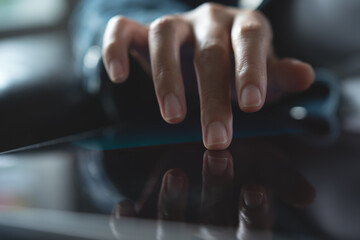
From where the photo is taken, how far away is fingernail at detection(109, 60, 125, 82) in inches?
13.4

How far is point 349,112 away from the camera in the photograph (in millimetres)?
434

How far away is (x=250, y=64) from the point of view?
292 mm

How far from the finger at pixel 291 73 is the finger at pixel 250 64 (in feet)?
0.20

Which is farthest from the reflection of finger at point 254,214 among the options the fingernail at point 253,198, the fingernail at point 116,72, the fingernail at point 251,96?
the fingernail at point 116,72

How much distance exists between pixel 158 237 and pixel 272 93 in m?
0.36

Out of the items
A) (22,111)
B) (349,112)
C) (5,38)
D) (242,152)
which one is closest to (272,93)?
(349,112)

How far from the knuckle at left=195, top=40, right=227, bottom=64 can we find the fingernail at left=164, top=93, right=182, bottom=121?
0.18 ft

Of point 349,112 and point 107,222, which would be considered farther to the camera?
point 349,112

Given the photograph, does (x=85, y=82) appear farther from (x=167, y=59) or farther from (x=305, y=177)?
(x=305, y=177)

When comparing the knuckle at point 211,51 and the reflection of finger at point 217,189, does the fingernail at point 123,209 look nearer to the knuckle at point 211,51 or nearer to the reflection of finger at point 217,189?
the reflection of finger at point 217,189

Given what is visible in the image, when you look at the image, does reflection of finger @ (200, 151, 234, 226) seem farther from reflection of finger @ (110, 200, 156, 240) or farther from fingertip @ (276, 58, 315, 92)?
fingertip @ (276, 58, 315, 92)

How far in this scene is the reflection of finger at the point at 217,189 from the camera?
0.14m

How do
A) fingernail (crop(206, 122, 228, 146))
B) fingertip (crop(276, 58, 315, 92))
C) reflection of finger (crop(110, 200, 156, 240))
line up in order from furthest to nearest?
fingertip (crop(276, 58, 315, 92))
fingernail (crop(206, 122, 228, 146))
reflection of finger (crop(110, 200, 156, 240))

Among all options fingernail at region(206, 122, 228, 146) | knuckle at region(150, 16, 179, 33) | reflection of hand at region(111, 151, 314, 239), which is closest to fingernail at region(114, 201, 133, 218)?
reflection of hand at region(111, 151, 314, 239)
